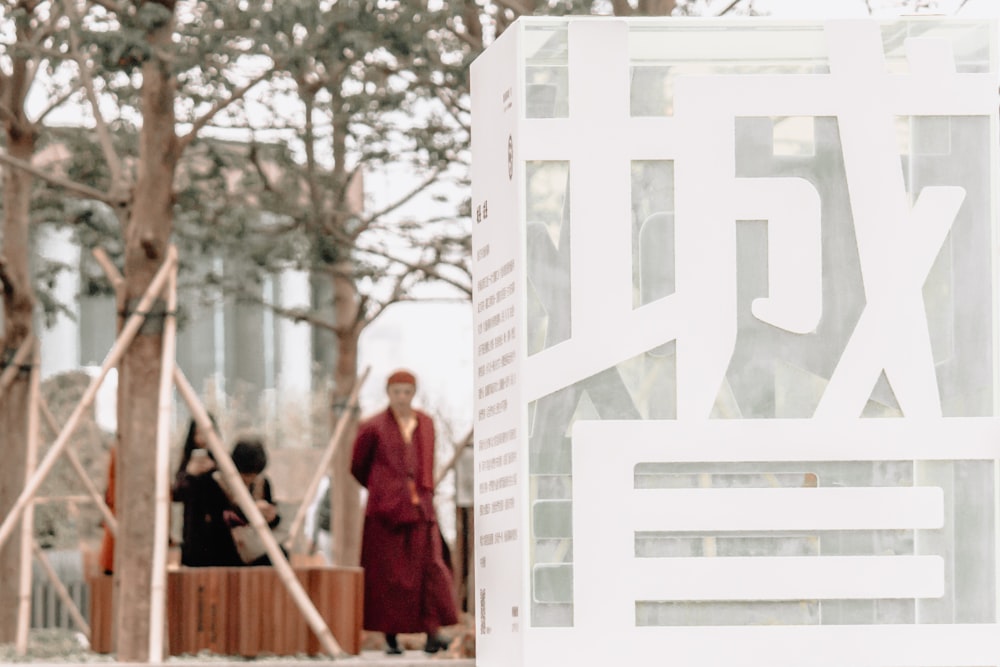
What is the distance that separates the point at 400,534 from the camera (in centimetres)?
1488

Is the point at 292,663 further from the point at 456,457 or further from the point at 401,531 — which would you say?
the point at 456,457

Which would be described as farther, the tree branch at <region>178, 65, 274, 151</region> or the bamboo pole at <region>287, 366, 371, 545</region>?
the bamboo pole at <region>287, 366, 371, 545</region>

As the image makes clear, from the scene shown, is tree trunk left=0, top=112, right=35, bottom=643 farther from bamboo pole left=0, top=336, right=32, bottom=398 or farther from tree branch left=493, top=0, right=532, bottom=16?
tree branch left=493, top=0, right=532, bottom=16

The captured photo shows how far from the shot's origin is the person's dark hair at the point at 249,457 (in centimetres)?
1472

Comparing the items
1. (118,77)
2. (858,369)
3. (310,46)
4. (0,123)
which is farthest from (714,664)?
(0,123)

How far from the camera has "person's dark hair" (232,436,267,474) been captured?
48.3 feet

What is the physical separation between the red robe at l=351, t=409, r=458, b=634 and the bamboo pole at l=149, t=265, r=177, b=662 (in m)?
2.09

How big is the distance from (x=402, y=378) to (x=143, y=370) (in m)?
2.02

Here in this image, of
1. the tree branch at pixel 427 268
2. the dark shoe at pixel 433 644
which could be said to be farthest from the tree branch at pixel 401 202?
the dark shoe at pixel 433 644

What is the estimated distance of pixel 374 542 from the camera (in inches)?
587

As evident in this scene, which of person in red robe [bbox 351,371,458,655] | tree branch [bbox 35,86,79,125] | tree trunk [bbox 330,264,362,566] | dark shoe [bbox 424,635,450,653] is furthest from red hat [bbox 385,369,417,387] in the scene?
tree branch [bbox 35,86,79,125]

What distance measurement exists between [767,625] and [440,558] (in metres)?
9.32

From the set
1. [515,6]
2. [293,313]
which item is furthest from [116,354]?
[293,313]

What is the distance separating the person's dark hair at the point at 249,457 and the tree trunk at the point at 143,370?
151 centimetres
